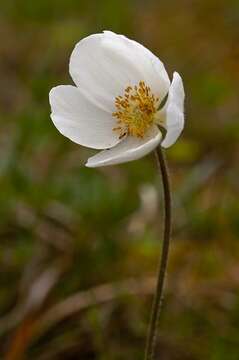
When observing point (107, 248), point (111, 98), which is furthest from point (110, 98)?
point (107, 248)

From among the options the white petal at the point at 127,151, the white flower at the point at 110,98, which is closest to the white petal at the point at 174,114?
the white petal at the point at 127,151

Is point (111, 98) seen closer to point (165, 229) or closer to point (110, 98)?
point (110, 98)

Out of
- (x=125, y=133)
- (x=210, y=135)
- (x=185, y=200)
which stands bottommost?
(x=210, y=135)

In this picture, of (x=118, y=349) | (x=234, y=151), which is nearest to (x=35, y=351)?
(x=118, y=349)

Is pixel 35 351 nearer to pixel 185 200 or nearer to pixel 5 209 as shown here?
pixel 5 209

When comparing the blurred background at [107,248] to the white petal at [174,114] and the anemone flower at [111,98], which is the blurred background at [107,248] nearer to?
the anemone flower at [111,98]

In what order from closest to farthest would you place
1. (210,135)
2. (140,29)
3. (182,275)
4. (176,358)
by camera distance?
1. (176,358)
2. (182,275)
3. (210,135)
4. (140,29)

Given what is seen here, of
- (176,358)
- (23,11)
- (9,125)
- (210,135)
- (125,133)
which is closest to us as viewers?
(125,133)
